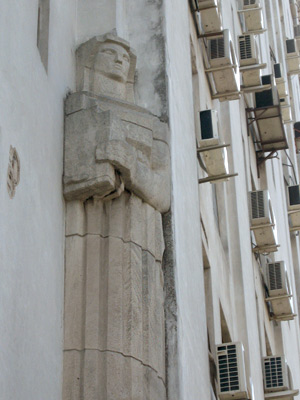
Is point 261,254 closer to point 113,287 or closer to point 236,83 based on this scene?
point 236,83

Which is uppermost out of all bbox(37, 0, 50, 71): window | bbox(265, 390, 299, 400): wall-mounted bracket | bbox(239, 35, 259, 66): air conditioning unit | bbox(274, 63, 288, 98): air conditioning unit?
bbox(274, 63, 288, 98): air conditioning unit

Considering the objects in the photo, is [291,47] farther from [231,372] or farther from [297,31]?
[231,372]

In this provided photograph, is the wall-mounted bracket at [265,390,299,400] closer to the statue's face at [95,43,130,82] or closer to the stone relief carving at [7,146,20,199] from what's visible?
the statue's face at [95,43,130,82]

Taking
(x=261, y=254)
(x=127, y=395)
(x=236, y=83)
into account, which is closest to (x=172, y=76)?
(x=127, y=395)

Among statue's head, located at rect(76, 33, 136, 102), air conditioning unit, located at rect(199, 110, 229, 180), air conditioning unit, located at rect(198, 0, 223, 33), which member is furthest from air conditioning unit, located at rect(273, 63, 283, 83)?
statue's head, located at rect(76, 33, 136, 102)

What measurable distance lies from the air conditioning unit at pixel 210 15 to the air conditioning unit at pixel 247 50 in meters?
5.04

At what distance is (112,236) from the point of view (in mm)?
9531

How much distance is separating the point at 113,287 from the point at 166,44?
322 cm

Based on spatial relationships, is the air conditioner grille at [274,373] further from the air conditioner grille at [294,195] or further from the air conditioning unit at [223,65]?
the air conditioner grille at [294,195]

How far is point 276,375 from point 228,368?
604cm

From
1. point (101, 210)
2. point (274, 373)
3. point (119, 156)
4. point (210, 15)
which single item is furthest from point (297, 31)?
point (101, 210)

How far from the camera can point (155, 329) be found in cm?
931

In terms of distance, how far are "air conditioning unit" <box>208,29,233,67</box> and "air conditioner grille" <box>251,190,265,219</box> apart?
4385mm

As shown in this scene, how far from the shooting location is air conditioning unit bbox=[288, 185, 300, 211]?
31641 mm
